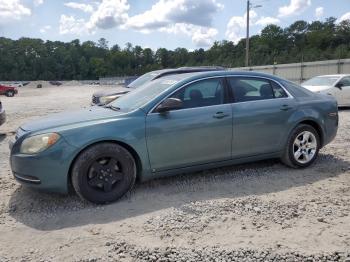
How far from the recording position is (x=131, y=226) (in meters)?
4.13

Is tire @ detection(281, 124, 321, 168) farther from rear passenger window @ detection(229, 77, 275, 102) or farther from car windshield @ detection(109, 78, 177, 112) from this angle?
car windshield @ detection(109, 78, 177, 112)

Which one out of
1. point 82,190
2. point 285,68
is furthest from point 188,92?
point 285,68

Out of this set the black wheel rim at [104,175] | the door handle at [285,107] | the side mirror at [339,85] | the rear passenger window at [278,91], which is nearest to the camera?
the black wheel rim at [104,175]

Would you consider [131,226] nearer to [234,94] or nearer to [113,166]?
[113,166]

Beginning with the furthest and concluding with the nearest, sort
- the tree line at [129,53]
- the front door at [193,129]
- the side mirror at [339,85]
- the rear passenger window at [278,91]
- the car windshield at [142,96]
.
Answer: the tree line at [129,53], the side mirror at [339,85], the rear passenger window at [278,91], the car windshield at [142,96], the front door at [193,129]

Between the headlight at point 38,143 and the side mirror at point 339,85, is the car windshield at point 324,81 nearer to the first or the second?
the side mirror at point 339,85

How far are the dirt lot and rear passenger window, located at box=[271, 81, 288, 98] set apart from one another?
117 cm

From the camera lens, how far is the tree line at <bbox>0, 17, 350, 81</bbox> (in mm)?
99812

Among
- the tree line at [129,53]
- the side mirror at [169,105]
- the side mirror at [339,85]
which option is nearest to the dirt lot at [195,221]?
the side mirror at [169,105]

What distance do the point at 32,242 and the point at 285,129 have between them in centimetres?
383

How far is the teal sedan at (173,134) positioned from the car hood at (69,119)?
0.05 feet

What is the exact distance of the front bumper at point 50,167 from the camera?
4504 mm

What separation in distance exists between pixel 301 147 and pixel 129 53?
162m

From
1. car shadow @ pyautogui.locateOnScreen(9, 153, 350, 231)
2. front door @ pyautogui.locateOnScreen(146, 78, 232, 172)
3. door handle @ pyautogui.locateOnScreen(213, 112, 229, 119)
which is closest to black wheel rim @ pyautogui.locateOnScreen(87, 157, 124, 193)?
car shadow @ pyautogui.locateOnScreen(9, 153, 350, 231)
